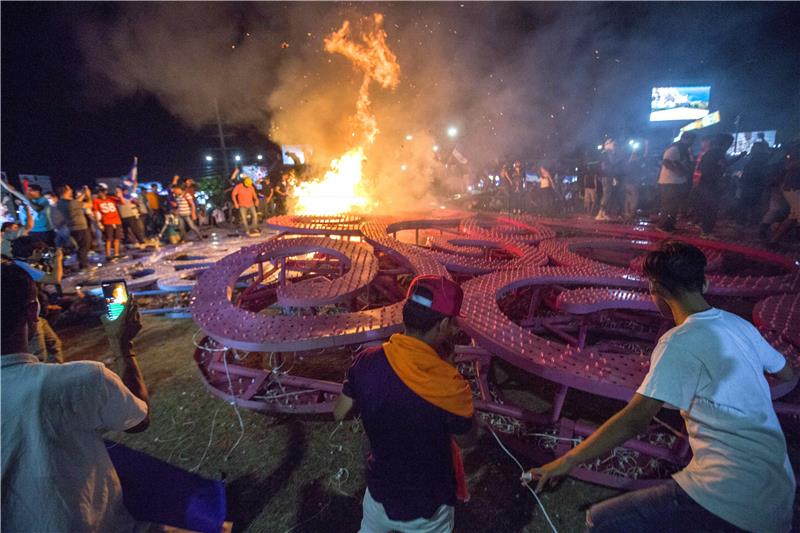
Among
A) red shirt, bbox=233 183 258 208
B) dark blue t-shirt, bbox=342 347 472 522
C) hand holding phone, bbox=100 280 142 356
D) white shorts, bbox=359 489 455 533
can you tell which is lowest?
white shorts, bbox=359 489 455 533

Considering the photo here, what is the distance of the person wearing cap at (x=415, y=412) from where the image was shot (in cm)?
142

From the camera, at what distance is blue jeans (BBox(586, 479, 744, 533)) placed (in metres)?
1.46

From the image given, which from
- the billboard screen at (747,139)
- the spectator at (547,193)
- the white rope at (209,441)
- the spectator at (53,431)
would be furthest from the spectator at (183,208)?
the billboard screen at (747,139)

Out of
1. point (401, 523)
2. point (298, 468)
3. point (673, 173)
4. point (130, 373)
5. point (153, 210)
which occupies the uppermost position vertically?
point (673, 173)

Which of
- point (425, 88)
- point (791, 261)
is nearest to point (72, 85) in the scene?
point (425, 88)

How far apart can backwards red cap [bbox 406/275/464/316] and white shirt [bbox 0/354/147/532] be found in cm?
141

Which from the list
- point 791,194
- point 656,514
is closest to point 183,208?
point 656,514

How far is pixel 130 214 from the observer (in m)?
11.2

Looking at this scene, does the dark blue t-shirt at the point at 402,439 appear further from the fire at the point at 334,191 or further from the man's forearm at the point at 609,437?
the fire at the point at 334,191

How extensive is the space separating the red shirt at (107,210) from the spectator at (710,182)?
52.6 feet

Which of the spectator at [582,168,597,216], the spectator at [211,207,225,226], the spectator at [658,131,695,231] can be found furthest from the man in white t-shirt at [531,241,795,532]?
the spectator at [211,207,225,226]

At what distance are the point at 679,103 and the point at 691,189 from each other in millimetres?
15906

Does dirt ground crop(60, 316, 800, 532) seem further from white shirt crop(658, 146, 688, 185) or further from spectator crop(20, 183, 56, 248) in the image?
white shirt crop(658, 146, 688, 185)

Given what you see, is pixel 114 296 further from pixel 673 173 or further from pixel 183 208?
pixel 673 173
